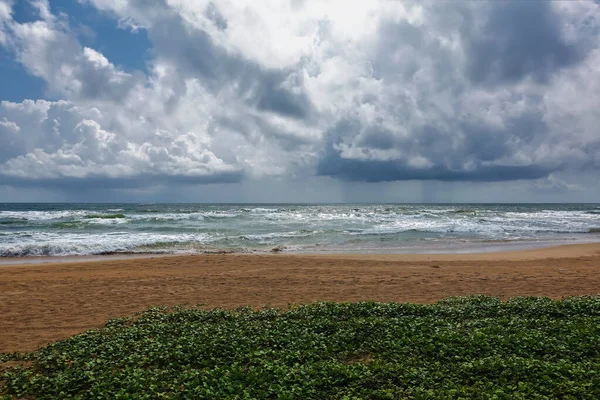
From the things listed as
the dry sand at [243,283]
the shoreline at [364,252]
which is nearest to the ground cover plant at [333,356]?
the dry sand at [243,283]

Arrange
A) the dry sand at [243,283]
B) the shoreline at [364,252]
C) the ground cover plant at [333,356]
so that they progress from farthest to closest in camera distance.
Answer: the shoreline at [364,252] < the dry sand at [243,283] < the ground cover plant at [333,356]

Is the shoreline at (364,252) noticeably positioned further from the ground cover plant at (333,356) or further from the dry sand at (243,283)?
the ground cover plant at (333,356)

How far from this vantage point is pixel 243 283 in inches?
561

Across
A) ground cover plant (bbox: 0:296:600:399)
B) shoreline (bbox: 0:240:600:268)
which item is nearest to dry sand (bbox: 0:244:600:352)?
shoreline (bbox: 0:240:600:268)

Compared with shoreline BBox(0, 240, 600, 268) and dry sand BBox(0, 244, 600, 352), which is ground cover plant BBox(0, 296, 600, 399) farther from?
shoreline BBox(0, 240, 600, 268)

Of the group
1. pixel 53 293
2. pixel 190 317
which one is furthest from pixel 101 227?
pixel 190 317

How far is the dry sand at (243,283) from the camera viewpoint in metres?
10.8

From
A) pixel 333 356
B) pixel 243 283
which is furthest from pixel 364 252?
pixel 333 356

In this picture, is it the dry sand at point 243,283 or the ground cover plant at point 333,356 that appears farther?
the dry sand at point 243,283

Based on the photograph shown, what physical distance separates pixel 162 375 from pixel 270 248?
18.6 metres

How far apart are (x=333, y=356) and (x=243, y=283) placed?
7430 millimetres

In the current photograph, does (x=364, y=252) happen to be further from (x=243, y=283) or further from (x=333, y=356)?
(x=333, y=356)

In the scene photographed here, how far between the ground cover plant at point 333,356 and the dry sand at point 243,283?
1.92m

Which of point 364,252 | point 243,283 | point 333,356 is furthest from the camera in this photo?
point 364,252
